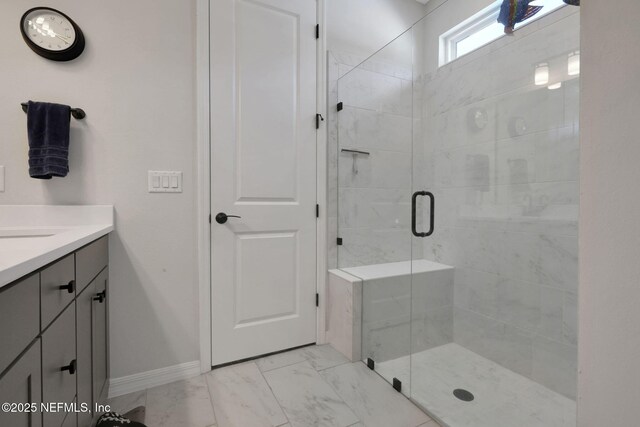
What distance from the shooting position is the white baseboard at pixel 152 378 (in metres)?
1.57

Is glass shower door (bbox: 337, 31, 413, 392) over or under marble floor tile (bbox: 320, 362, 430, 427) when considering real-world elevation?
over

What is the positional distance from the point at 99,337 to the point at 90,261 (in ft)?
1.27

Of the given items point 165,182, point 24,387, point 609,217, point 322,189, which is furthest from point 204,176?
point 609,217

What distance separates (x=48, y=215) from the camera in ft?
4.68

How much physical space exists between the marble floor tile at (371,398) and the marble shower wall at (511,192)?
701 mm

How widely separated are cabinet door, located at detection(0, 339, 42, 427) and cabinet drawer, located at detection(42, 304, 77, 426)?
0.13 ft

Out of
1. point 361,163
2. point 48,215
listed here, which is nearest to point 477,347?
point 361,163

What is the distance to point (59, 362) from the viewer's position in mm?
794

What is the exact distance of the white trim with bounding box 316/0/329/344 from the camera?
2.07 meters

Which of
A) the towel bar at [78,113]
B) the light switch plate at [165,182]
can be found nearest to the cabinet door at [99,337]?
the light switch plate at [165,182]

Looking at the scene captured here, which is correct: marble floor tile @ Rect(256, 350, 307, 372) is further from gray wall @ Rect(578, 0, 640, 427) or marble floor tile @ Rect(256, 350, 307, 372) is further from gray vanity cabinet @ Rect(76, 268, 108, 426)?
gray wall @ Rect(578, 0, 640, 427)

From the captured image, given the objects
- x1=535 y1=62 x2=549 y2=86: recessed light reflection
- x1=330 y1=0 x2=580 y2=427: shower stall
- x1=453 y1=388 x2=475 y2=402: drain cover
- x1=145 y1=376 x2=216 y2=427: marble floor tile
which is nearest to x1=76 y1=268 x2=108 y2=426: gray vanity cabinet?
x1=145 y1=376 x2=216 y2=427: marble floor tile

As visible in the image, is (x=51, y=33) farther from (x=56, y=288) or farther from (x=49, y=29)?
(x=56, y=288)

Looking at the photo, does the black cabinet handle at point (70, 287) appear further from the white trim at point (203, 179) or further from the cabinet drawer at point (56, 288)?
the white trim at point (203, 179)
